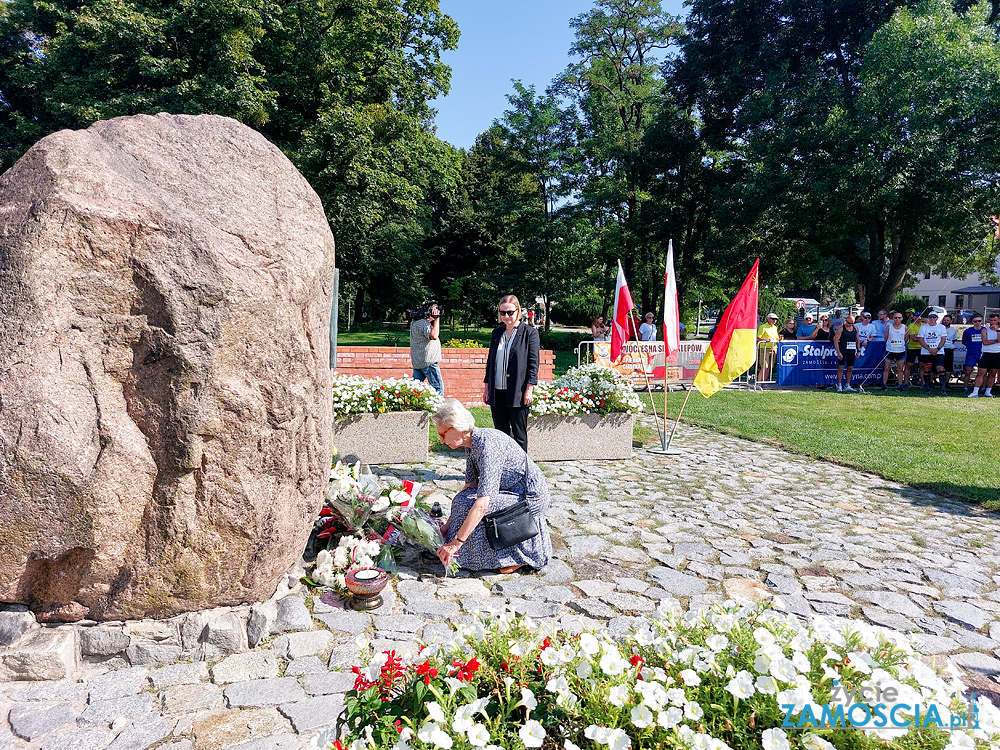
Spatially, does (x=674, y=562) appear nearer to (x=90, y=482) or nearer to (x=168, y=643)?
(x=168, y=643)

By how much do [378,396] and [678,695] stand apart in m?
6.27

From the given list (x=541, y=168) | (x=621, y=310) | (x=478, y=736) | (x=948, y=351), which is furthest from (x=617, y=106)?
(x=478, y=736)

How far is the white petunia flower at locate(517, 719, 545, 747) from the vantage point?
1.80 m

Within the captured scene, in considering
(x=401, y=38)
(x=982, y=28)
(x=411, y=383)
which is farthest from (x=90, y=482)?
(x=982, y=28)

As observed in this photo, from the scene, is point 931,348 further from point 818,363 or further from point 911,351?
point 818,363

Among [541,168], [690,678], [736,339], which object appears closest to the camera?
[690,678]

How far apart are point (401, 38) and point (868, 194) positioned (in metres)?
15.3

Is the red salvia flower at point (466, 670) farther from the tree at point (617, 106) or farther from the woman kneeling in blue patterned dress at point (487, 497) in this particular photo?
the tree at point (617, 106)

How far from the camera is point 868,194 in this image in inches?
706

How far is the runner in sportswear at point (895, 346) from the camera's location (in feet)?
50.2

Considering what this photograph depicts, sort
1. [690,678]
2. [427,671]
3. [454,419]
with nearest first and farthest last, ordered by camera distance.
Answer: [690,678] < [427,671] < [454,419]

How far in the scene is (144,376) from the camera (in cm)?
335

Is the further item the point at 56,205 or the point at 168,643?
the point at 168,643

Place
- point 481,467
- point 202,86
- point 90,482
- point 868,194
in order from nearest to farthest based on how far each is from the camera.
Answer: point 90,482, point 481,467, point 202,86, point 868,194
